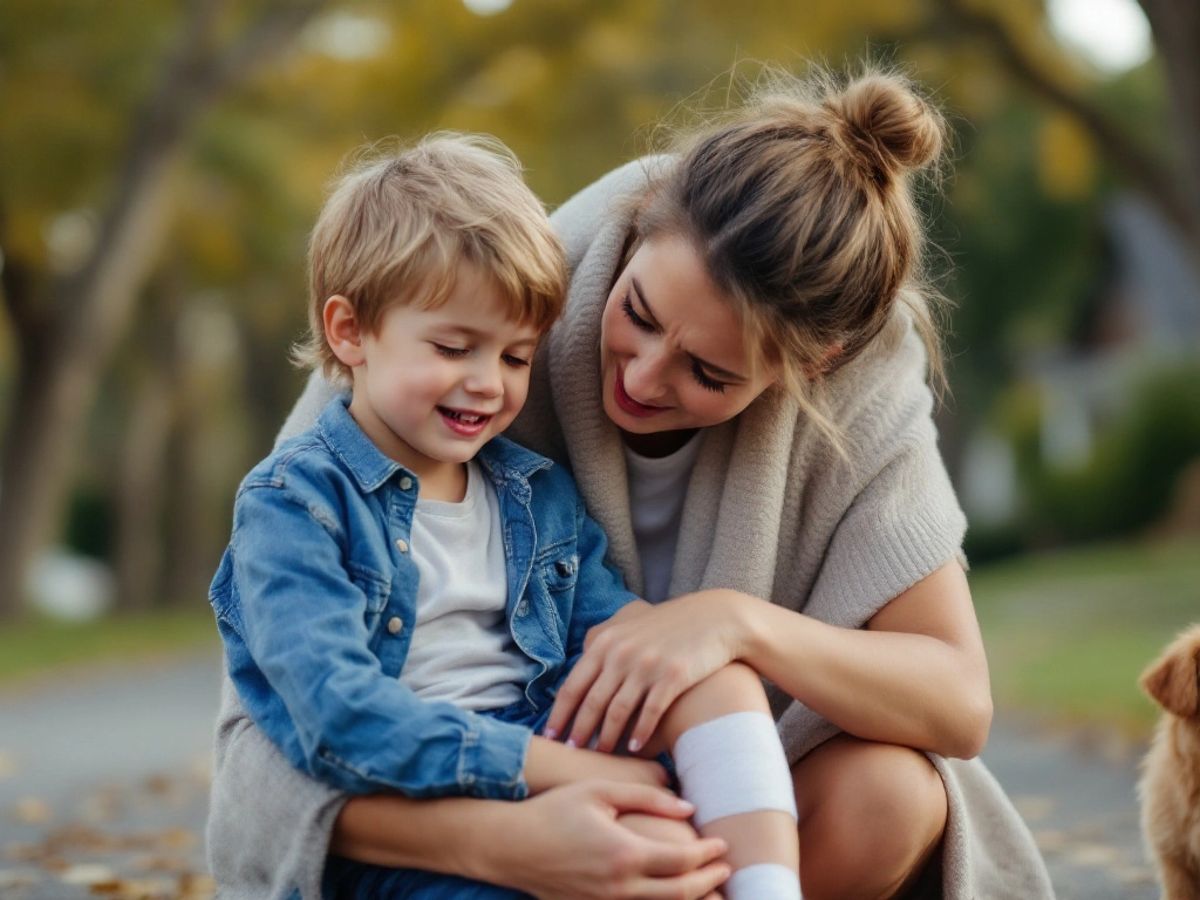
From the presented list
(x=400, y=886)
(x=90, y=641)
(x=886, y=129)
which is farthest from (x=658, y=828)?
(x=90, y=641)

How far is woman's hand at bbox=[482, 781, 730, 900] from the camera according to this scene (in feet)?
7.25

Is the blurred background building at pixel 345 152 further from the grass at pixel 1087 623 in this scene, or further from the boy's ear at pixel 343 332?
the grass at pixel 1087 623

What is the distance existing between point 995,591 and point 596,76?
700 cm

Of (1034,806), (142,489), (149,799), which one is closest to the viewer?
(1034,806)

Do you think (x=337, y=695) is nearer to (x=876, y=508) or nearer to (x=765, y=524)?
(x=765, y=524)

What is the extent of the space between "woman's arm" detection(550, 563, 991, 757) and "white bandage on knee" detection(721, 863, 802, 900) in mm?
267

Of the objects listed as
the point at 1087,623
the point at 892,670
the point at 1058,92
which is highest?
the point at 1058,92

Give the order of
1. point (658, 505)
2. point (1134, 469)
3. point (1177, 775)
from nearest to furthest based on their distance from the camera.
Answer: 1. point (658, 505)
2. point (1177, 775)
3. point (1134, 469)

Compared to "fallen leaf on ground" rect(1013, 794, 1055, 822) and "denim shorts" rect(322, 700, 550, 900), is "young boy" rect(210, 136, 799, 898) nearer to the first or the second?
"denim shorts" rect(322, 700, 550, 900)

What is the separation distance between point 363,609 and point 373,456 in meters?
0.28

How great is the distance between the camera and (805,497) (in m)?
2.96

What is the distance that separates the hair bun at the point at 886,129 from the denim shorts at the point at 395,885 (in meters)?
1.16

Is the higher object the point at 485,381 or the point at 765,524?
the point at 485,381

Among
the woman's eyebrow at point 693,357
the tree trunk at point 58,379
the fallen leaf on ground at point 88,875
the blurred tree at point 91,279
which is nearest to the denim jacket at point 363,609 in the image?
the woman's eyebrow at point 693,357
